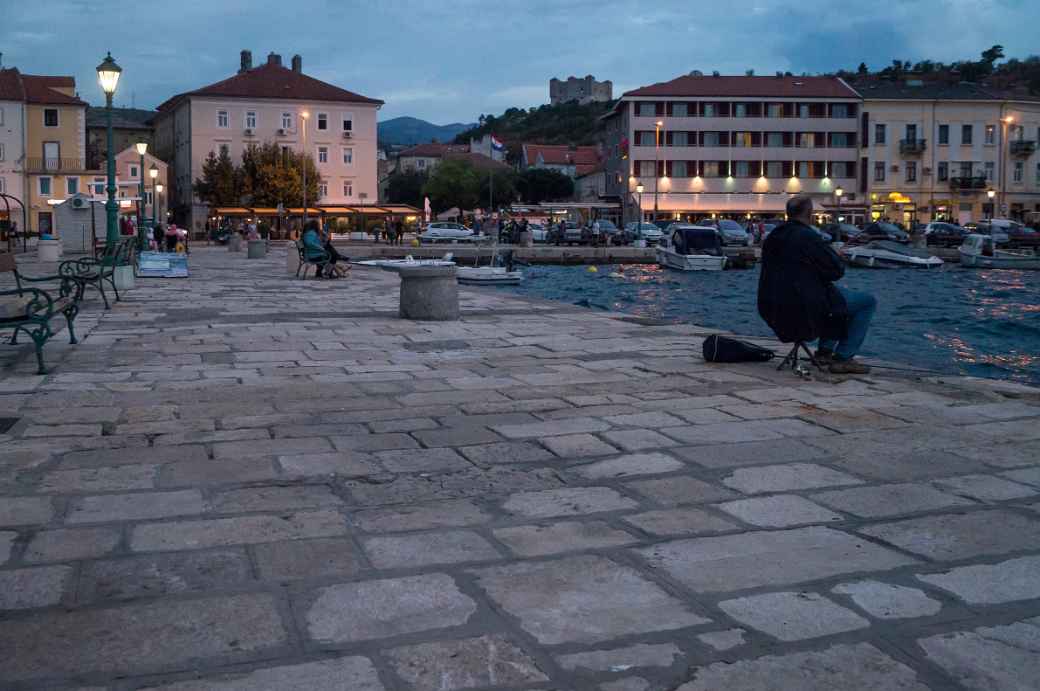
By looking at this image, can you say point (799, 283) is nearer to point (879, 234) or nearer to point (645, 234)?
point (879, 234)

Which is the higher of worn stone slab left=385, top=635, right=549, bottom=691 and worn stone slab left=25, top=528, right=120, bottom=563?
worn stone slab left=25, top=528, right=120, bottom=563

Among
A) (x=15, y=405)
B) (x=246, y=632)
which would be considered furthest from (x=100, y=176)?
(x=246, y=632)

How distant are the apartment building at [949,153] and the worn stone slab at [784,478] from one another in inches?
3187

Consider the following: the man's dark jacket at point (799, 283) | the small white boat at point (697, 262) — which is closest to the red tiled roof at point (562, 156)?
the small white boat at point (697, 262)

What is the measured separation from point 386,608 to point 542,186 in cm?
11389

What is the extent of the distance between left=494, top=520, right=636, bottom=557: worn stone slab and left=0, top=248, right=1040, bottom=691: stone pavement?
0.02m

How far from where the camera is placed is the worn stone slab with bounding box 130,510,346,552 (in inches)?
171

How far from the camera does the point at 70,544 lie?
14.1ft

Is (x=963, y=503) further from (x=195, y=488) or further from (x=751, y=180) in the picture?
(x=751, y=180)

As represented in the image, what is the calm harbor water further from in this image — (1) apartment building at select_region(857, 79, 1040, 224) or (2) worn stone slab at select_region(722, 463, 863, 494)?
(1) apartment building at select_region(857, 79, 1040, 224)

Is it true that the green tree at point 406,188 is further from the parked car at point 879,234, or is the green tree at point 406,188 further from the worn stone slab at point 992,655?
the worn stone slab at point 992,655

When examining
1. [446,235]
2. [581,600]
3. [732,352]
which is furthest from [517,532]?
[446,235]

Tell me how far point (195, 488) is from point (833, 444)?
11.7 feet

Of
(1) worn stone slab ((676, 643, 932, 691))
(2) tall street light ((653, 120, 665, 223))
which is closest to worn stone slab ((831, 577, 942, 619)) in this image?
(1) worn stone slab ((676, 643, 932, 691))
